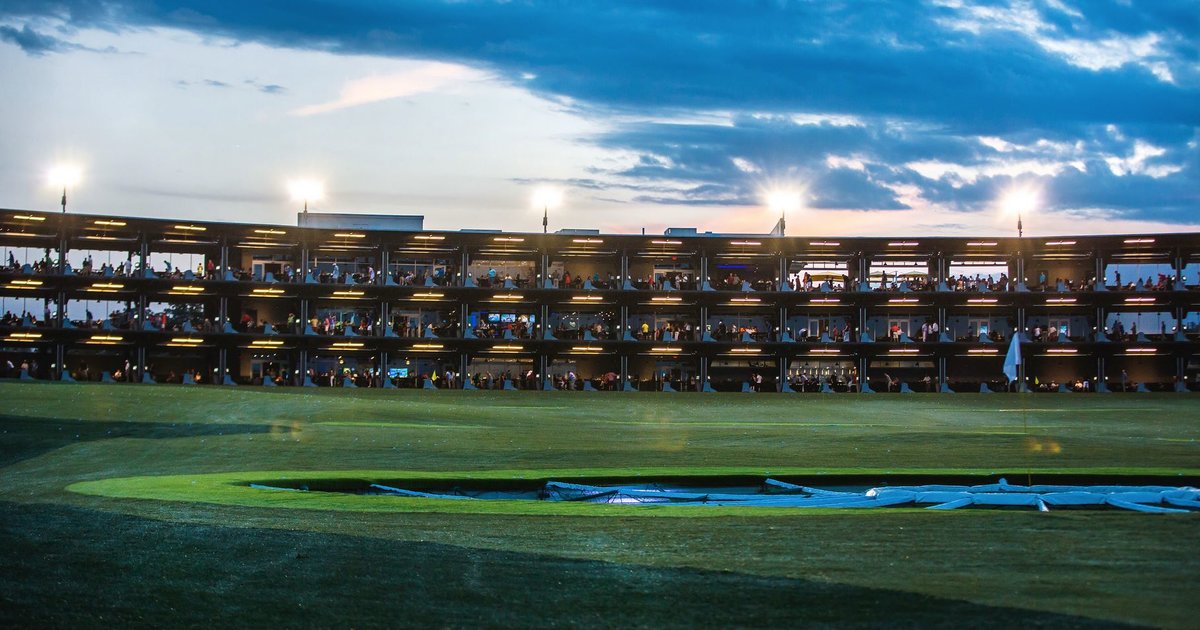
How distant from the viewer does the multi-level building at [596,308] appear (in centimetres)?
7712

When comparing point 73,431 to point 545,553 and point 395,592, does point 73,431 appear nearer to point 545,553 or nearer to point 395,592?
point 545,553

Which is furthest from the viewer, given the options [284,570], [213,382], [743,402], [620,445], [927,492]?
[213,382]

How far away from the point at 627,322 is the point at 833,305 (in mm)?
13971

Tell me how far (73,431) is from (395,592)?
80.7 ft

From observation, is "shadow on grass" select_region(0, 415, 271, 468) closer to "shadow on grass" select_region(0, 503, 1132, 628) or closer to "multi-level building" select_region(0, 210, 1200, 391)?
"shadow on grass" select_region(0, 503, 1132, 628)

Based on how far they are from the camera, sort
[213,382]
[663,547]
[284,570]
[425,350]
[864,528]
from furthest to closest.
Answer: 1. [425,350]
2. [213,382]
3. [864,528]
4. [663,547]
5. [284,570]

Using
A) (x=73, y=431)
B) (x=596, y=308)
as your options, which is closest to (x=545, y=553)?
(x=73, y=431)

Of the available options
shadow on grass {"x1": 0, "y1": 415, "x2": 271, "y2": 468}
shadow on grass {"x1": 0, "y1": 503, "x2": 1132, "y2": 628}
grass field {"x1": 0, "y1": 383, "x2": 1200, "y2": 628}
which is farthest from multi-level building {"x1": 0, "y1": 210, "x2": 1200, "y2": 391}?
shadow on grass {"x1": 0, "y1": 503, "x2": 1132, "y2": 628}

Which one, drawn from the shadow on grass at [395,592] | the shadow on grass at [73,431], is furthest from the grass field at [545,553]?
the shadow on grass at [73,431]

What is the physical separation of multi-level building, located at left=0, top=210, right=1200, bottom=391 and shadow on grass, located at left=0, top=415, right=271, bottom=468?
42235 mm

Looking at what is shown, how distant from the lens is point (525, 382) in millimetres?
79875

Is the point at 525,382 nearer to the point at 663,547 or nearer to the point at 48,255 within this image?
the point at 48,255

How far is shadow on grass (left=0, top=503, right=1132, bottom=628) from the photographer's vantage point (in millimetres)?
8305

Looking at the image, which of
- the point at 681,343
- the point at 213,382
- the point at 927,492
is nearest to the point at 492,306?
the point at 681,343
